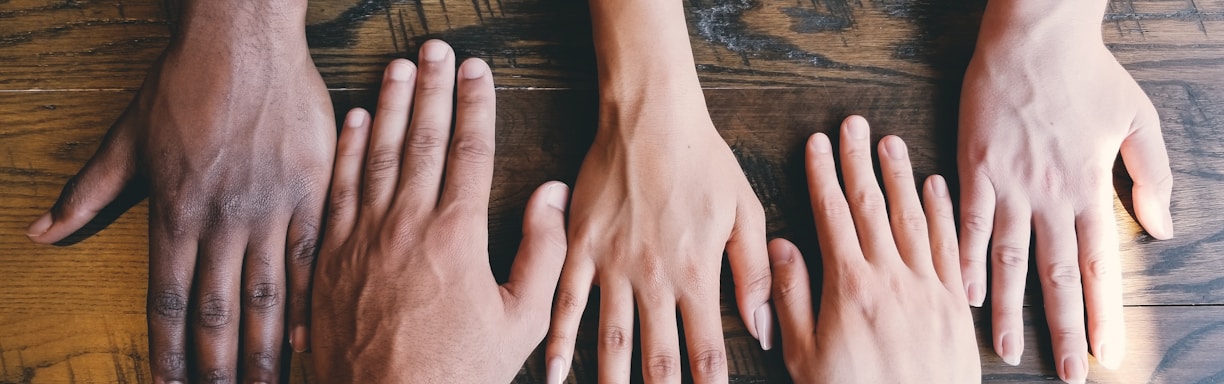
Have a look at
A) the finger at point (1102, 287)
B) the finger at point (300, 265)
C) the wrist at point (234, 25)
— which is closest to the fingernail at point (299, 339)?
the finger at point (300, 265)

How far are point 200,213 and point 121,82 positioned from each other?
238 millimetres

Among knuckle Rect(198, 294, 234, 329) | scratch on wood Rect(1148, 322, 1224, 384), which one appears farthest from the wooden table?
knuckle Rect(198, 294, 234, 329)

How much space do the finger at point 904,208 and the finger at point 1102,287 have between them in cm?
20

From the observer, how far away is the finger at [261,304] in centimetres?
86

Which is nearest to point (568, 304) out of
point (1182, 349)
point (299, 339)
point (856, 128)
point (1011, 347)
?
point (299, 339)

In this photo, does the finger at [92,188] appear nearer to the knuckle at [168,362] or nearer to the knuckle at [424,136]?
the knuckle at [168,362]

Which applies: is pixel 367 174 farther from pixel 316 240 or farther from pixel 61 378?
pixel 61 378

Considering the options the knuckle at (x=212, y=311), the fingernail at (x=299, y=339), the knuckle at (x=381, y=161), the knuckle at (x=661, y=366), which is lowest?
the knuckle at (x=661, y=366)

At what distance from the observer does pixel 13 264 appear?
90 cm

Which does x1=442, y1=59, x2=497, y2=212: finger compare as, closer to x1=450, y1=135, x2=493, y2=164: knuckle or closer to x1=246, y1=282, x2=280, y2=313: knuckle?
x1=450, y1=135, x2=493, y2=164: knuckle

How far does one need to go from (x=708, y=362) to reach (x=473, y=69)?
465mm

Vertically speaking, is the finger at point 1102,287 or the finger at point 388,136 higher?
the finger at point 388,136

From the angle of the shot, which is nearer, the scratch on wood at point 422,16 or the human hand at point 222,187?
the human hand at point 222,187

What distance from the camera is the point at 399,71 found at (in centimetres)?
91
